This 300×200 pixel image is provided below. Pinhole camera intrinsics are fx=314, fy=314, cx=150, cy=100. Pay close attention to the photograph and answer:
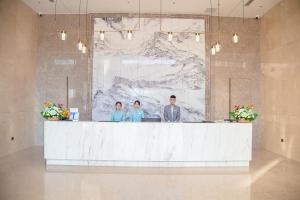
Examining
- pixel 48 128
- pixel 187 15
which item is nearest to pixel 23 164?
pixel 48 128

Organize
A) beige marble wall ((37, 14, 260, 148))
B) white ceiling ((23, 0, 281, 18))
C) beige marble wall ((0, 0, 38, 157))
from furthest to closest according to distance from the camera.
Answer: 1. beige marble wall ((37, 14, 260, 148))
2. white ceiling ((23, 0, 281, 18))
3. beige marble wall ((0, 0, 38, 157))

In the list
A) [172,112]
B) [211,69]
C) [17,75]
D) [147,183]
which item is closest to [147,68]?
[211,69]

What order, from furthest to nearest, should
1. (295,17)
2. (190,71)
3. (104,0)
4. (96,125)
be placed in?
1. (190,71)
2. (104,0)
3. (295,17)
4. (96,125)

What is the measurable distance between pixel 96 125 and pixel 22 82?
160 inches

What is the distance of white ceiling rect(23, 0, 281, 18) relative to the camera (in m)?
9.62

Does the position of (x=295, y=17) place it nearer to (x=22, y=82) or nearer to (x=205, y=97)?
(x=205, y=97)

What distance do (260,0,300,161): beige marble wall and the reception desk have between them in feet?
8.75

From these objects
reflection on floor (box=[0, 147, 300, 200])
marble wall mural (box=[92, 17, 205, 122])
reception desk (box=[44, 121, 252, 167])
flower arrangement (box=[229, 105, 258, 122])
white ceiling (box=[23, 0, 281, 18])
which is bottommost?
reflection on floor (box=[0, 147, 300, 200])

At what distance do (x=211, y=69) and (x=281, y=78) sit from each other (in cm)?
243

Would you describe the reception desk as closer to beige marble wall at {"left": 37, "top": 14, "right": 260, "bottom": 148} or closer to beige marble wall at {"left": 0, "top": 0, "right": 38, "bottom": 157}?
beige marble wall at {"left": 0, "top": 0, "right": 38, "bottom": 157}

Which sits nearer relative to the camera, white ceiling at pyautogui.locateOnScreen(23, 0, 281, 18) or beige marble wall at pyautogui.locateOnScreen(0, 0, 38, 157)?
beige marble wall at pyautogui.locateOnScreen(0, 0, 38, 157)

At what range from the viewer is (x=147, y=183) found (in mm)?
5730

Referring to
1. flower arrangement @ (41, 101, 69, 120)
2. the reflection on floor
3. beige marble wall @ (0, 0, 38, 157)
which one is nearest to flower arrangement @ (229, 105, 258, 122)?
the reflection on floor

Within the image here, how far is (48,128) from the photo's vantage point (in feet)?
23.8
